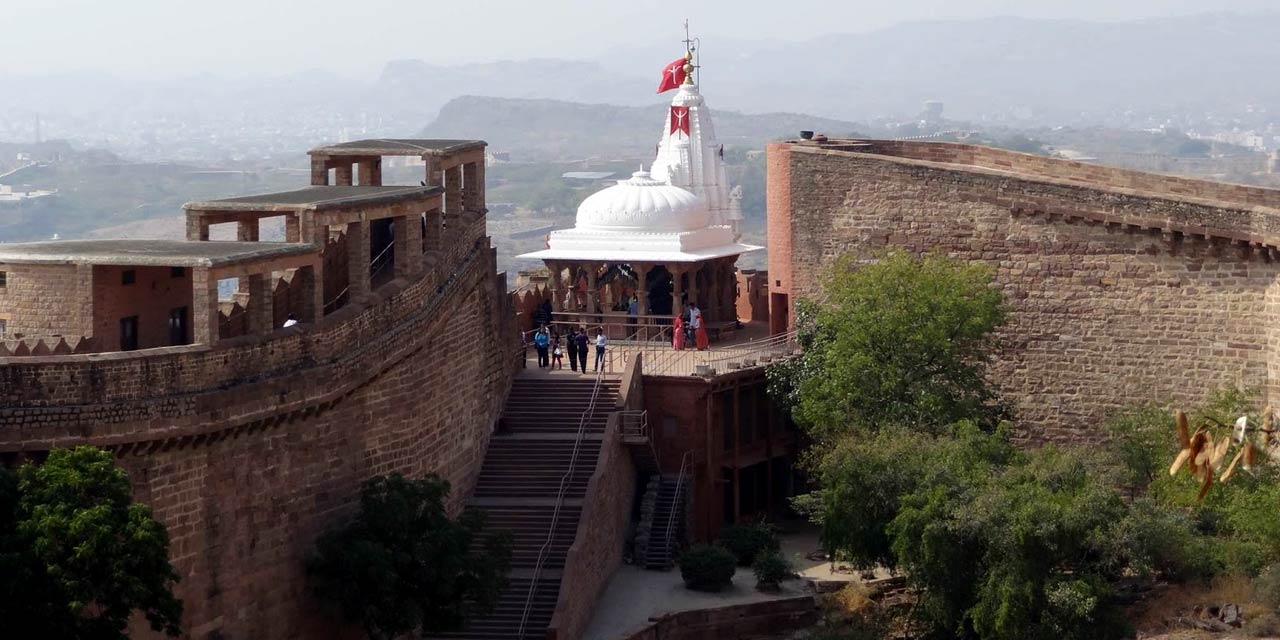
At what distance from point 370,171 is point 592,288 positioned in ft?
19.8

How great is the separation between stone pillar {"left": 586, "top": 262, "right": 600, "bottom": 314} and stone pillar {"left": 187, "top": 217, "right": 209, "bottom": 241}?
38.0 ft

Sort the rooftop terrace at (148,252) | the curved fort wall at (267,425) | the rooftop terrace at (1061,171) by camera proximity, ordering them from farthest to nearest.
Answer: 1. the rooftop terrace at (1061,171)
2. the rooftop terrace at (148,252)
3. the curved fort wall at (267,425)

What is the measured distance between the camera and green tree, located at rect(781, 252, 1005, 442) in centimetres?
3844

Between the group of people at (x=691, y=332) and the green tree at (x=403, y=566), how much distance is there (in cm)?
1057

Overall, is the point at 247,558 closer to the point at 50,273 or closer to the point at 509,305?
the point at 50,273

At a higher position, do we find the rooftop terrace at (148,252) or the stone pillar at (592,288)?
the rooftop terrace at (148,252)

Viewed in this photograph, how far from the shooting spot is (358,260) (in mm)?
33719

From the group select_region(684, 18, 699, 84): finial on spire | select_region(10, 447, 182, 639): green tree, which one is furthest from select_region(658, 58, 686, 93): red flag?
select_region(10, 447, 182, 639): green tree

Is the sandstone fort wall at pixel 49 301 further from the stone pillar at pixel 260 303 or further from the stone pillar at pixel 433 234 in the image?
the stone pillar at pixel 433 234

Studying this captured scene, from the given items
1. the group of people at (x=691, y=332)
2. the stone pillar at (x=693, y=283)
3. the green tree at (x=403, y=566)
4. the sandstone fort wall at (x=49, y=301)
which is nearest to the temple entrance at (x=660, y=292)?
the stone pillar at (x=693, y=283)

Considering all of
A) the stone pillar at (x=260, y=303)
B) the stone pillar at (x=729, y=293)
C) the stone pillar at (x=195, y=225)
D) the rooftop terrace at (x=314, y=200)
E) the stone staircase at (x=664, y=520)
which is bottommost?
the stone staircase at (x=664, y=520)

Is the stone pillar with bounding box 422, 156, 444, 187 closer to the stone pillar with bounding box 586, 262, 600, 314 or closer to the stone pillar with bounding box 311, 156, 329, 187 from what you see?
the stone pillar with bounding box 311, 156, 329, 187

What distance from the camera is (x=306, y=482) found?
31.9 m

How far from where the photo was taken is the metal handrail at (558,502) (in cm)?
3406
